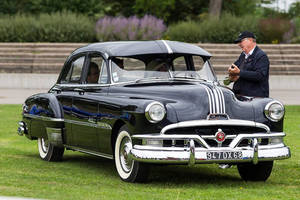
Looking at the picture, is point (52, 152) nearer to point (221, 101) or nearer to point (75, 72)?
point (75, 72)

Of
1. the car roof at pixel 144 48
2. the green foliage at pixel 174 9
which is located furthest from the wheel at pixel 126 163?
the green foliage at pixel 174 9

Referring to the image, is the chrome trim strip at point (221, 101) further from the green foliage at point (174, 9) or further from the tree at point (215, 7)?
the green foliage at point (174, 9)

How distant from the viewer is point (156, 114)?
853cm

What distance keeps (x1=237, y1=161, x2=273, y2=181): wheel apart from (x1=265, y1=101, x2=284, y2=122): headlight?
21.5 inches

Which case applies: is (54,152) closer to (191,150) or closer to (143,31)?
(191,150)

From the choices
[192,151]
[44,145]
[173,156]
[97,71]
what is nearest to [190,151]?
[192,151]

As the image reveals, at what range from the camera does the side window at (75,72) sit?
1085 cm

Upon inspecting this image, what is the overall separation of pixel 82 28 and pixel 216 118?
954 inches

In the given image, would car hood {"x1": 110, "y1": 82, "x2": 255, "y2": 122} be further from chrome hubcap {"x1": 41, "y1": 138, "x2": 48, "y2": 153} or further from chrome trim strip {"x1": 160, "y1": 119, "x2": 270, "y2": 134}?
chrome hubcap {"x1": 41, "y1": 138, "x2": 48, "y2": 153}

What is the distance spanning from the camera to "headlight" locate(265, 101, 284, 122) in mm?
9000

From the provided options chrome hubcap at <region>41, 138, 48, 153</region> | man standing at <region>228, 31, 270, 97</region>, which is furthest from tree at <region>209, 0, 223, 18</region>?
man standing at <region>228, 31, 270, 97</region>

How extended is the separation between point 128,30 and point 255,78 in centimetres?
2197

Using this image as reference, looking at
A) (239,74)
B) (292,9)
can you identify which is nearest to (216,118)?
(239,74)

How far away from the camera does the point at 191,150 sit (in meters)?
8.41
